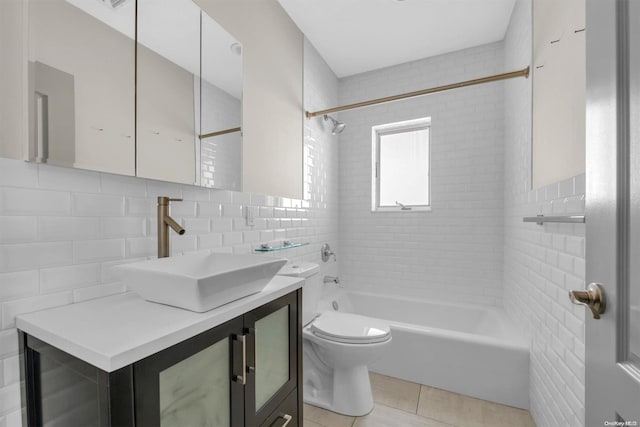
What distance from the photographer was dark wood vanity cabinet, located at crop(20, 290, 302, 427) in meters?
0.64

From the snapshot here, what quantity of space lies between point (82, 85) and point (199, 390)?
41.9 inches

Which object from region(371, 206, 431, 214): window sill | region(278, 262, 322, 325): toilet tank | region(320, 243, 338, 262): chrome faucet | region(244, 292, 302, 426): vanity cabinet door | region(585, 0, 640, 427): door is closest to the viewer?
region(585, 0, 640, 427): door

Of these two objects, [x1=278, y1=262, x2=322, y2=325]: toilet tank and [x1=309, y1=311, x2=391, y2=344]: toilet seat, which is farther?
[x1=278, y1=262, x2=322, y2=325]: toilet tank

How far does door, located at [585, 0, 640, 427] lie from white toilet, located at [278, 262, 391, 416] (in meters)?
1.15

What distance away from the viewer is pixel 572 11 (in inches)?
49.3

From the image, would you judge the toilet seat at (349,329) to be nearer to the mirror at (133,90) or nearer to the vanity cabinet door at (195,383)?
the vanity cabinet door at (195,383)

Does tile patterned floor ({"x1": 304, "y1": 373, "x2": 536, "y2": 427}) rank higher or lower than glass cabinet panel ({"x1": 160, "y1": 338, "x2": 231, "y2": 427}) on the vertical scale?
lower

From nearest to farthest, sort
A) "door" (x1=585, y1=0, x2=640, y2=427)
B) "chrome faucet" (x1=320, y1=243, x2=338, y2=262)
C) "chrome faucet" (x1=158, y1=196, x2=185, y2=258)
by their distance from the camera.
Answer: "door" (x1=585, y1=0, x2=640, y2=427), "chrome faucet" (x1=158, y1=196, x2=185, y2=258), "chrome faucet" (x1=320, y1=243, x2=338, y2=262)

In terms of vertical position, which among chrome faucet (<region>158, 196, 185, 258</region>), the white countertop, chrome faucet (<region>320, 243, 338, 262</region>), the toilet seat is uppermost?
chrome faucet (<region>158, 196, 185, 258</region>)

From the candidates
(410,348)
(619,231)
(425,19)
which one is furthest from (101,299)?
(425,19)

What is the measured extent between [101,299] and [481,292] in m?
2.79

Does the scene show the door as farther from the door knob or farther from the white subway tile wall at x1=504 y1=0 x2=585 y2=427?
the white subway tile wall at x1=504 y1=0 x2=585 y2=427

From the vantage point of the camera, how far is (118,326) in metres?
0.75

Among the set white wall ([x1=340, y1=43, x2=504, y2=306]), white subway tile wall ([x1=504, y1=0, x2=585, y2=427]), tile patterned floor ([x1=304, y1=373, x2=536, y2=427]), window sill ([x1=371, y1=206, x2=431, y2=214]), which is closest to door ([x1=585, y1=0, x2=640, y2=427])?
white subway tile wall ([x1=504, y1=0, x2=585, y2=427])
